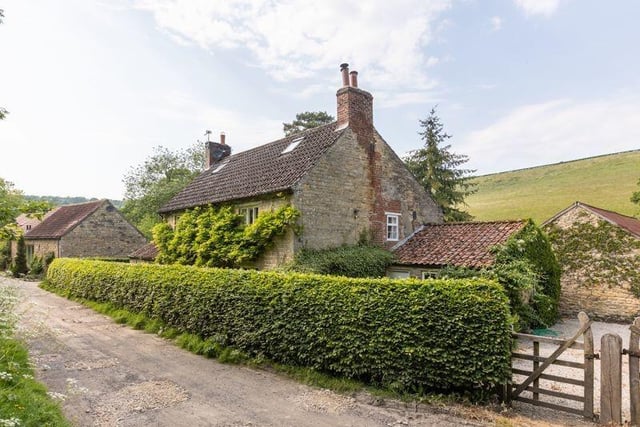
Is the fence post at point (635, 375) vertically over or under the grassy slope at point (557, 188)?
under

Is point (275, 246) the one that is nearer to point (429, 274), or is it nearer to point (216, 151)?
point (429, 274)

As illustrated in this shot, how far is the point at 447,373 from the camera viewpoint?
7965mm

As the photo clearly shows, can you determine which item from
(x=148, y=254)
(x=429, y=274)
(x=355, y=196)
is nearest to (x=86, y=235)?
(x=148, y=254)

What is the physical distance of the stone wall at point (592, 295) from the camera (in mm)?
17188

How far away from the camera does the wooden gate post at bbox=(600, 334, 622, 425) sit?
6.99 metres

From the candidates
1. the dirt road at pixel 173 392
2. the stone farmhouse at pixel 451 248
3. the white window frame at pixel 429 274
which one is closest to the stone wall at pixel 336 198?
the stone farmhouse at pixel 451 248

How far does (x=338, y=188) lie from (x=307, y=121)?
3984 cm

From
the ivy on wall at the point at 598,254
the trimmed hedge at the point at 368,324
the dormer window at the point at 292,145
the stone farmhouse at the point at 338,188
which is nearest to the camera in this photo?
the trimmed hedge at the point at 368,324

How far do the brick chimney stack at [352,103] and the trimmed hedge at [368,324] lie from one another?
9766mm

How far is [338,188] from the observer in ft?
57.0

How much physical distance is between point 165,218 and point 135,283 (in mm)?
8246

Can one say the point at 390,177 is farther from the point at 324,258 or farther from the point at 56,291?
the point at 56,291

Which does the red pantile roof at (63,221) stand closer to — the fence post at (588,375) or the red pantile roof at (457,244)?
the red pantile roof at (457,244)

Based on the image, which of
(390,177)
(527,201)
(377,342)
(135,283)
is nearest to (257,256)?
(135,283)
